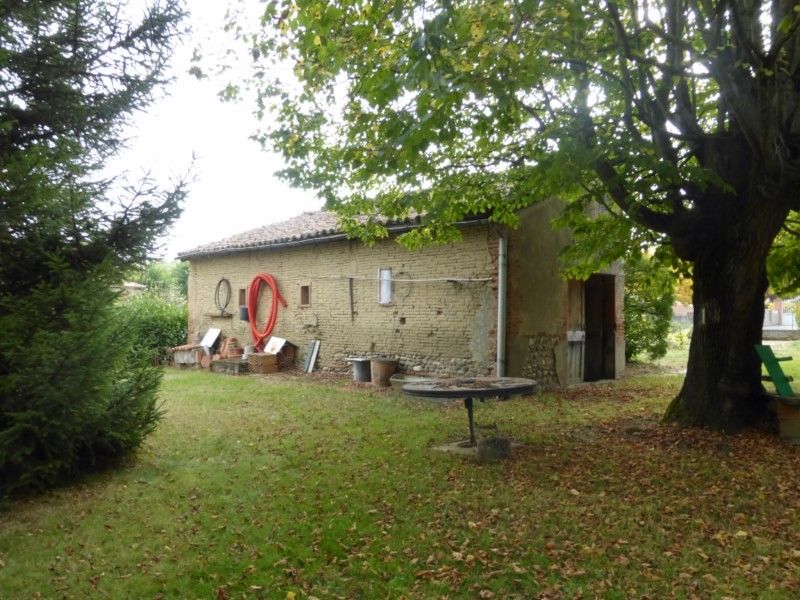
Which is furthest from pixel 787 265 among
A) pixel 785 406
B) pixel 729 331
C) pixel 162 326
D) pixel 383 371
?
pixel 162 326

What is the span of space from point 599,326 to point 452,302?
14.9ft

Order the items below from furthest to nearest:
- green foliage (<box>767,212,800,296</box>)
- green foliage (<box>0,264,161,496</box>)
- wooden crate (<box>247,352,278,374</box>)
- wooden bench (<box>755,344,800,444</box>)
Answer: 1. wooden crate (<box>247,352,278,374</box>)
2. green foliage (<box>767,212,800,296</box>)
3. wooden bench (<box>755,344,800,444</box>)
4. green foliage (<box>0,264,161,496</box>)

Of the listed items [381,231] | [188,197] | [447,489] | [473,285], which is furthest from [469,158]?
[447,489]

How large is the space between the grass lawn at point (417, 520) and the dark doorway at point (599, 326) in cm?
629

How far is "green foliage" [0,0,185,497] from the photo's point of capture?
5.20 meters

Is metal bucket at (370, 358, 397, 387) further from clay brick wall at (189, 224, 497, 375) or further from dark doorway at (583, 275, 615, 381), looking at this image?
dark doorway at (583, 275, 615, 381)

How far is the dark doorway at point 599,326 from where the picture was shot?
47.6 feet

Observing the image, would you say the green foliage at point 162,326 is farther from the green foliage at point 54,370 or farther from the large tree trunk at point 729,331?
the large tree trunk at point 729,331

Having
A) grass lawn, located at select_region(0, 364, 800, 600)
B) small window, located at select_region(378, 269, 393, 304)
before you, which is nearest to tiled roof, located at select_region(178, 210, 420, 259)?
small window, located at select_region(378, 269, 393, 304)

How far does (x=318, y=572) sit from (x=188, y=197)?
3.84 meters

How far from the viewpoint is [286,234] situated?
16.9 m

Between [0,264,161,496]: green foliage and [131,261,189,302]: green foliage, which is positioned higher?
[131,261,189,302]: green foliage

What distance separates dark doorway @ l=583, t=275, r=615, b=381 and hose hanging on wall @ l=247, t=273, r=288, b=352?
Answer: 8159 millimetres

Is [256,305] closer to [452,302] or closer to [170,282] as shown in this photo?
[452,302]
